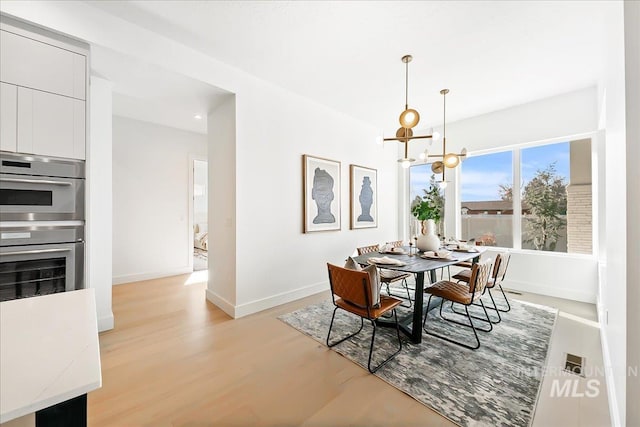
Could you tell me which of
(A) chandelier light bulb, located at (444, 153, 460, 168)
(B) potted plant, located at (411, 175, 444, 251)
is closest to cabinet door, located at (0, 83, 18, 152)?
(B) potted plant, located at (411, 175, 444, 251)

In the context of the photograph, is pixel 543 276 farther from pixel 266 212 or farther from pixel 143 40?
pixel 143 40

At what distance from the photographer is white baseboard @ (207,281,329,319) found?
3117 millimetres

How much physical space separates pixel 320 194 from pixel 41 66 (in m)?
3.06

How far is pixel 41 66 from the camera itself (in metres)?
1.94

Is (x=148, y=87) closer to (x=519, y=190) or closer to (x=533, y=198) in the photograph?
(x=519, y=190)

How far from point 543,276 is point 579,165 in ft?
5.55

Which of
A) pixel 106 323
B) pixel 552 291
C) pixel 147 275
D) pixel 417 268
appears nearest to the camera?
pixel 417 268

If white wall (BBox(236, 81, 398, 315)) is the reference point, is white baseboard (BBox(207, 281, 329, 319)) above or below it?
below

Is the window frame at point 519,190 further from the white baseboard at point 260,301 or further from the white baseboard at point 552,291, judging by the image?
the white baseboard at point 260,301

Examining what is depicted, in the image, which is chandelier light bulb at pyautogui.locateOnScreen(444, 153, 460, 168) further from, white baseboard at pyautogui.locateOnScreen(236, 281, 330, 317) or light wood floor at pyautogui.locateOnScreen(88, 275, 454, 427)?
light wood floor at pyautogui.locateOnScreen(88, 275, 454, 427)

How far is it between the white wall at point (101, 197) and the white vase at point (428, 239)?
11.6 ft

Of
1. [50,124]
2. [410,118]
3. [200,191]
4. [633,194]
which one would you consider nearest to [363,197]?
[410,118]

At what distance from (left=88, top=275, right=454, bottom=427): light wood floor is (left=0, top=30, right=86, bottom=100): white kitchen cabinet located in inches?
87.1
